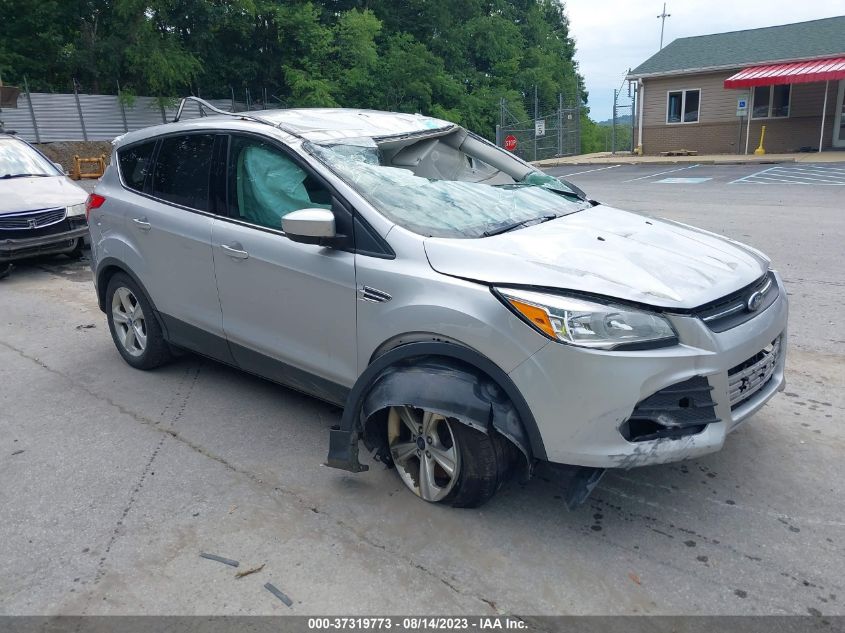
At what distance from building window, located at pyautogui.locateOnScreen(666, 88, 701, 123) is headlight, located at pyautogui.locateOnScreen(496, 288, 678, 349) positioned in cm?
2845

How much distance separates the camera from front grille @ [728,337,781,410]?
2.95 meters

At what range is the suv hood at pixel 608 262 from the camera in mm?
2863

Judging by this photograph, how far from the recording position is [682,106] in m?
28.5

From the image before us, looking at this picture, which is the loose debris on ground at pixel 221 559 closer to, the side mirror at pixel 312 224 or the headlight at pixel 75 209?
the side mirror at pixel 312 224

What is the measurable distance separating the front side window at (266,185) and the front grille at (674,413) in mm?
1864

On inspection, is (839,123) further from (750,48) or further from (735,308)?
(735,308)

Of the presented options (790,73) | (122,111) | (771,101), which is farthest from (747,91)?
(122,111)

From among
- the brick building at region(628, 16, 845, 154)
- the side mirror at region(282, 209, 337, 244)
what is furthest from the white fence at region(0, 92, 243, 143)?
the side mirror at region(282, 209, 337, 244)

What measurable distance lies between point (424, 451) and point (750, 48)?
97.4ft

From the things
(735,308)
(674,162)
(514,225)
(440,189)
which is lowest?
(674,162)

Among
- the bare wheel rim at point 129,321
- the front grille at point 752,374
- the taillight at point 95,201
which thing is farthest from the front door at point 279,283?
the front grille at point 752,374

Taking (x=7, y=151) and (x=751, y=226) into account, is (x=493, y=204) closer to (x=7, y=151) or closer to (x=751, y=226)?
(x=751, y=226)

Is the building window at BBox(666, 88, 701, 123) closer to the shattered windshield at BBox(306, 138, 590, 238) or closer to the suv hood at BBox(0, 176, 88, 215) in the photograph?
the suv hood at BBox(0, 176, 88, 215)

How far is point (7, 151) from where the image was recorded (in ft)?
32.1
